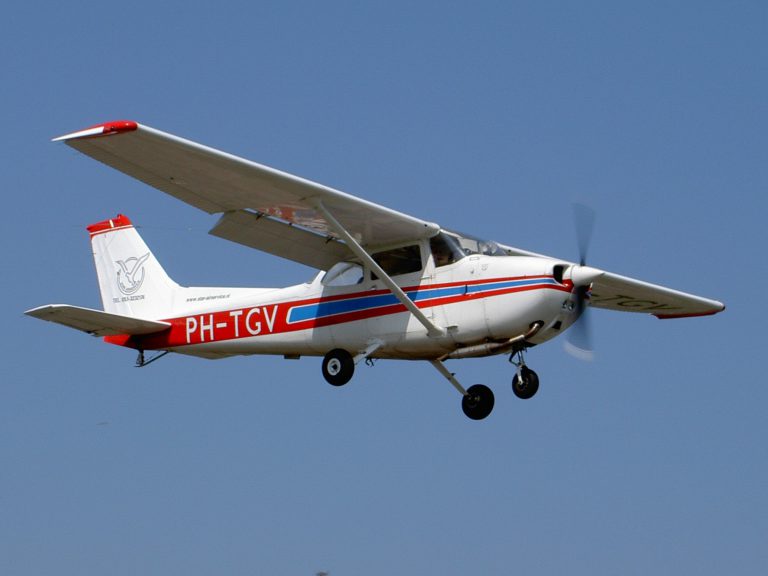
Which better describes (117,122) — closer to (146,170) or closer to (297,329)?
(146,170)

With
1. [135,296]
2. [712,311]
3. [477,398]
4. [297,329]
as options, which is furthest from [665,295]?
[135,296]

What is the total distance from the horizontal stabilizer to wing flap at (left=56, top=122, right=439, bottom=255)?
2.44m

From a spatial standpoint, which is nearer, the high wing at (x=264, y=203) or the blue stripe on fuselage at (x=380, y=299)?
the high wing at (x=264, y=203)

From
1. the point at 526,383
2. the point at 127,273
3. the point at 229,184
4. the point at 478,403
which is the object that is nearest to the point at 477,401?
the point at 478,403

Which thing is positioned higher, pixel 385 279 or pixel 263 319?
pixel 385 279

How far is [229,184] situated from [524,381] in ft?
14.8

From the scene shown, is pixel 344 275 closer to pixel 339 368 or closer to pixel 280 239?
pixel 280 239

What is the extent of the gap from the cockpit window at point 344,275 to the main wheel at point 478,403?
2159mm

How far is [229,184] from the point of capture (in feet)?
59.3

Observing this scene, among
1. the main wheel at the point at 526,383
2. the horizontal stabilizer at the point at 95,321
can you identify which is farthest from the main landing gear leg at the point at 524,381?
the horizontal stabilizer at the point at 95,321

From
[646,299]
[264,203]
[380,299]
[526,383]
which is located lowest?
[526,383]

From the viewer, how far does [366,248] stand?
63.4 ft

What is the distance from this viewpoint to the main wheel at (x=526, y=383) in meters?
18.3

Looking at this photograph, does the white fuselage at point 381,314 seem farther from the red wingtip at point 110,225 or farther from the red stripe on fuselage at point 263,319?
the red wingtip at point 110,225
